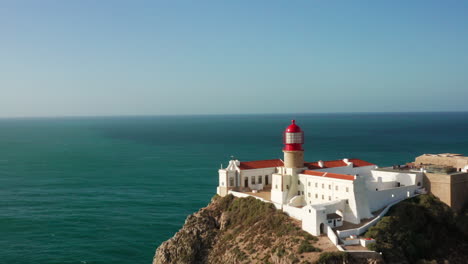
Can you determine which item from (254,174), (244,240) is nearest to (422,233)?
(244,240)

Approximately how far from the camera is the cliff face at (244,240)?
3338 centimetres

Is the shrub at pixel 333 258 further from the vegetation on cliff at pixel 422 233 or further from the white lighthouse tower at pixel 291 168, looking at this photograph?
the white lighthouse tower at pixel 291 168

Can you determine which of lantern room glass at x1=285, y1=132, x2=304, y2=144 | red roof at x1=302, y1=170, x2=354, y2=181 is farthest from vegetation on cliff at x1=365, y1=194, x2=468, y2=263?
lantern room glass at x1=285, y1=132, x2=304, y2=144

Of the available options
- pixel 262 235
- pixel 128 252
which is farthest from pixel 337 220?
pixel 128 252

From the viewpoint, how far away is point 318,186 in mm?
42656

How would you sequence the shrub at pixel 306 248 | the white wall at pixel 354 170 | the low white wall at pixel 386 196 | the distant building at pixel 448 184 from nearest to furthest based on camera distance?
the shrub at pixel 306 248 < the low white wall at pixel 386 196 < the distant building at pixel 448 184 < the white wall at pixel 354 170

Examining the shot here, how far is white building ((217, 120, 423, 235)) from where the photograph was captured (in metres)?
38.2

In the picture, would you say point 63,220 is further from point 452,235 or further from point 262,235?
point 452,235

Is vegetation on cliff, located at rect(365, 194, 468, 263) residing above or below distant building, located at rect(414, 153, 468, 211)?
below

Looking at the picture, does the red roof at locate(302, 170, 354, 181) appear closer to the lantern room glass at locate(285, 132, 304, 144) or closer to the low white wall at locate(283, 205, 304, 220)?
the lantern room glass at locate(285, 132, 304, 144)

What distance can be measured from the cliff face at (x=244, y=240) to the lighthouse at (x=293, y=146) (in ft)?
18.2

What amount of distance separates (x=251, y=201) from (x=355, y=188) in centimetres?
1089

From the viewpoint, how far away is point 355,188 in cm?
3897

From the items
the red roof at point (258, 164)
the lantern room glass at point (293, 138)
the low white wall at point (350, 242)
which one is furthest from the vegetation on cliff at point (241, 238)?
the lantern room glass at point (293, 138)
